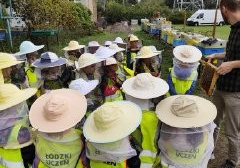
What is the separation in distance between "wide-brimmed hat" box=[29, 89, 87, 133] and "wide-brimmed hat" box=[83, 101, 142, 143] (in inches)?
7.9

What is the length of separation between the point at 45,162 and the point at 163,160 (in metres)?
1.25

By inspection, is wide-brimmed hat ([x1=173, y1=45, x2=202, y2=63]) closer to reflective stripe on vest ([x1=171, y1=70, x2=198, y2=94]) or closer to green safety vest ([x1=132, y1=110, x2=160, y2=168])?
reflective stripe on vest ([x1=171, y1=70, x2=198, y2=94])

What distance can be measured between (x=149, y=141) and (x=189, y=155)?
47cm

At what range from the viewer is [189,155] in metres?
3.18

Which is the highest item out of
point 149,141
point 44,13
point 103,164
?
point 44,13

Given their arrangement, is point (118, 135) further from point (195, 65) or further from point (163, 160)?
→ point (195, 65)

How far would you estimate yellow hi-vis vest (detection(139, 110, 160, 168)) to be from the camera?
3.37 m

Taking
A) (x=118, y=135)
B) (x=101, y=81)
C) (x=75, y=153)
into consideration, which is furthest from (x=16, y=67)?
(x=118, y=135)

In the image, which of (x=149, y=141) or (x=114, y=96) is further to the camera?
(x=114, y=96)

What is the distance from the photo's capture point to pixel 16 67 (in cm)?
546

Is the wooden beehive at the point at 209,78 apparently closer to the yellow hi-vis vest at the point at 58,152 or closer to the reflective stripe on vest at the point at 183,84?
the reflective stripe on vest at the point at 183,84

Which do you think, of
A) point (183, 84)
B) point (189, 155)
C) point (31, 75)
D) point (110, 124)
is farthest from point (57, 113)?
point (31, 75)

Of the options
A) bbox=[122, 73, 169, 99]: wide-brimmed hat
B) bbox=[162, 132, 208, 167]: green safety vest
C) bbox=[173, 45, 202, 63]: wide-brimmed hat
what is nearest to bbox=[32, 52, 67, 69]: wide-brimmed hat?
bbox=[122, 73, 169, 99]: wide-brimmed hat

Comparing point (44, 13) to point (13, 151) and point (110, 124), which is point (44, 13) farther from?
point (110, 124)
